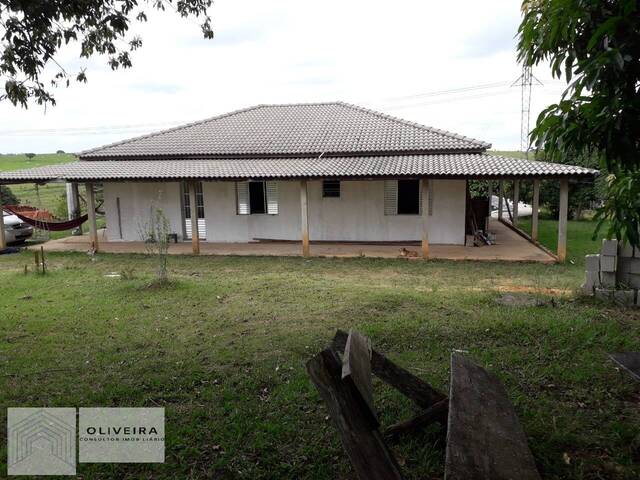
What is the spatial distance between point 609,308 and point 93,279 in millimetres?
9066

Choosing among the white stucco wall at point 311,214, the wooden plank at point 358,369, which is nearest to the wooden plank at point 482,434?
the wooden plank at point 358,369

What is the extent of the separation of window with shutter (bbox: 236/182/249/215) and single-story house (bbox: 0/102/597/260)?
3cm

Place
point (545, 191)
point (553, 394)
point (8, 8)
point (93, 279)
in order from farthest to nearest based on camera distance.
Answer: point (545, 191), point (93, 279), point (8, 8), point (553, 394)

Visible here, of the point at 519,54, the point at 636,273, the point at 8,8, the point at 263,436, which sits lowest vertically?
the point at 263,436

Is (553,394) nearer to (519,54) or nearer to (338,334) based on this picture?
(338,334)

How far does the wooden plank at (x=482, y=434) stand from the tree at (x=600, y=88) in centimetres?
127

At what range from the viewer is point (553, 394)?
434 centimetres

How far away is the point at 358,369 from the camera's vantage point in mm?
2594

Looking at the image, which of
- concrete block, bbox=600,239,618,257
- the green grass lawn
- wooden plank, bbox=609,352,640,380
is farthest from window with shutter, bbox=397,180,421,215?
wooden plank, bbox=609,352,640,380

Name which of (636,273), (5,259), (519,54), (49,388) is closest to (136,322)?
(49,388)

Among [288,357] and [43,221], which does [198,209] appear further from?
[288,357]

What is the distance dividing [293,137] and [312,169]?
352 cm

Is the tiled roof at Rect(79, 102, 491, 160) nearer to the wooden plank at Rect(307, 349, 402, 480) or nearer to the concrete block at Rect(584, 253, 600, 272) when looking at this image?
the concrete block at Rect(584, 253, 600, 272)

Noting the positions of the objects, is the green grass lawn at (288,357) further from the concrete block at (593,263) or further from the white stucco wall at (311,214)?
the white stucco wall at (311,214)
